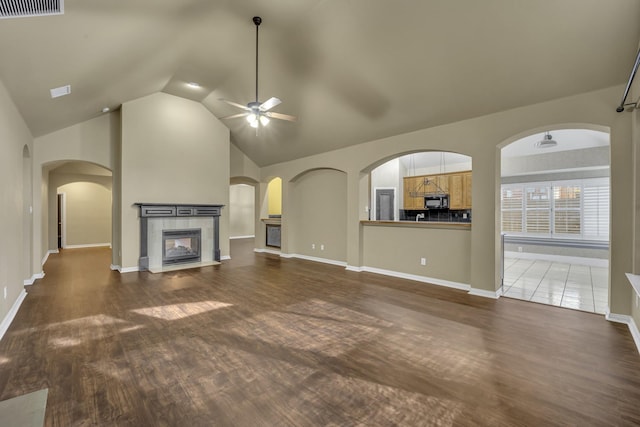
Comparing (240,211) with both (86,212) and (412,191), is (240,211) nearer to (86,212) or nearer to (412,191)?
(86,212)

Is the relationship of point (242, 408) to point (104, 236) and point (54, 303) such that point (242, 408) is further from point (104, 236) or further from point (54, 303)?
point (104, 236)

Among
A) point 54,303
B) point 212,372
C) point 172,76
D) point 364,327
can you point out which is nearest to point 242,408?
point 212,372

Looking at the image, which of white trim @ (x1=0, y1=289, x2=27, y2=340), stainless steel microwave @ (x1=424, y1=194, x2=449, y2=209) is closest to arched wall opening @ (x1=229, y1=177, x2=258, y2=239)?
stainless steel microwave @ (x1=424, y1=194, x2=449, y2=209)

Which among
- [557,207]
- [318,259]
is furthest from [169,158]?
[557,207]

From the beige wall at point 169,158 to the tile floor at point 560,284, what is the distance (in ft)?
22.0

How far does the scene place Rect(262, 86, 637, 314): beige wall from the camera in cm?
329

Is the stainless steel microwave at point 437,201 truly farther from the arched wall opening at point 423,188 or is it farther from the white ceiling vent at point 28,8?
the white ceiling vent at point 28,8

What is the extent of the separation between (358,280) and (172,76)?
5394 mm

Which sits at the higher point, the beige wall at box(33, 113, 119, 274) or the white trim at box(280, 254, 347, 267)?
the beige wall at box(33, 113, 119, 274)

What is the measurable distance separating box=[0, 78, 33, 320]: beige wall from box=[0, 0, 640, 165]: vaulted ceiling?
29 cm

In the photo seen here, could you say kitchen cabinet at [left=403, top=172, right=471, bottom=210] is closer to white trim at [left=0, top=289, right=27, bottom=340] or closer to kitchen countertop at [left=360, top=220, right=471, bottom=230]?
kitchen countertop at [left=360, top=220, right=471, bottom=230]

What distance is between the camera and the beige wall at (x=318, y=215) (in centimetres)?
698

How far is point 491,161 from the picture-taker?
429 cm

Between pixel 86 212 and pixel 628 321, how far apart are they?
45.4ft
